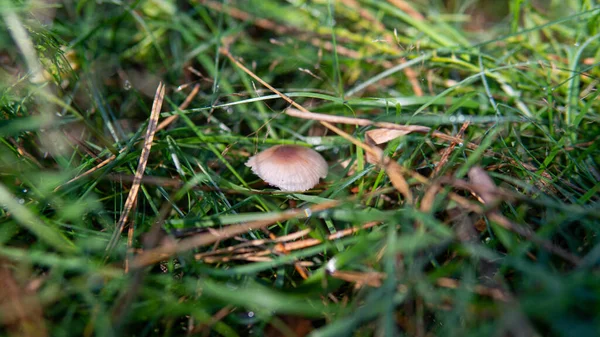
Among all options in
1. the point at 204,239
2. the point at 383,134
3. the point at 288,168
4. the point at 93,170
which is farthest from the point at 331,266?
the point at 93,170

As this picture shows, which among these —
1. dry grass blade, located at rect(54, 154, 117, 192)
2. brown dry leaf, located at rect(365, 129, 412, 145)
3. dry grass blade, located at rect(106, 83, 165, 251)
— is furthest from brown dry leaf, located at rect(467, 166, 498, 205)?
dry grass blade, located at rect(54, 154, 117, 192)

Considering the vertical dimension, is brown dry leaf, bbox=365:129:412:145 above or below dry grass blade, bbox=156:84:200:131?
above

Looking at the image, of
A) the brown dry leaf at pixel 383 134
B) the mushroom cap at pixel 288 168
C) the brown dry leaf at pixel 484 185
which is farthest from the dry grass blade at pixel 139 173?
the brown dry leaf at pixel 484 185

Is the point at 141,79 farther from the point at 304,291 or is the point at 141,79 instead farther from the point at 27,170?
the point at 304,291

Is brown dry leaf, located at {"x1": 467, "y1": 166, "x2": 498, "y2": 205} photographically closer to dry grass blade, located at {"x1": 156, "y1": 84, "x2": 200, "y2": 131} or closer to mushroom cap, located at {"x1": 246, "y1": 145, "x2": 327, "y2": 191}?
mushroom cap, located at {"x1": 246, "y1": 145, "x2": 327, "y2": 191}

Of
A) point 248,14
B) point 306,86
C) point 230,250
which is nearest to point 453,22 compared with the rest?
point 306,86

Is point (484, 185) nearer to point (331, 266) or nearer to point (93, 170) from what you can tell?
point (331, 266)
